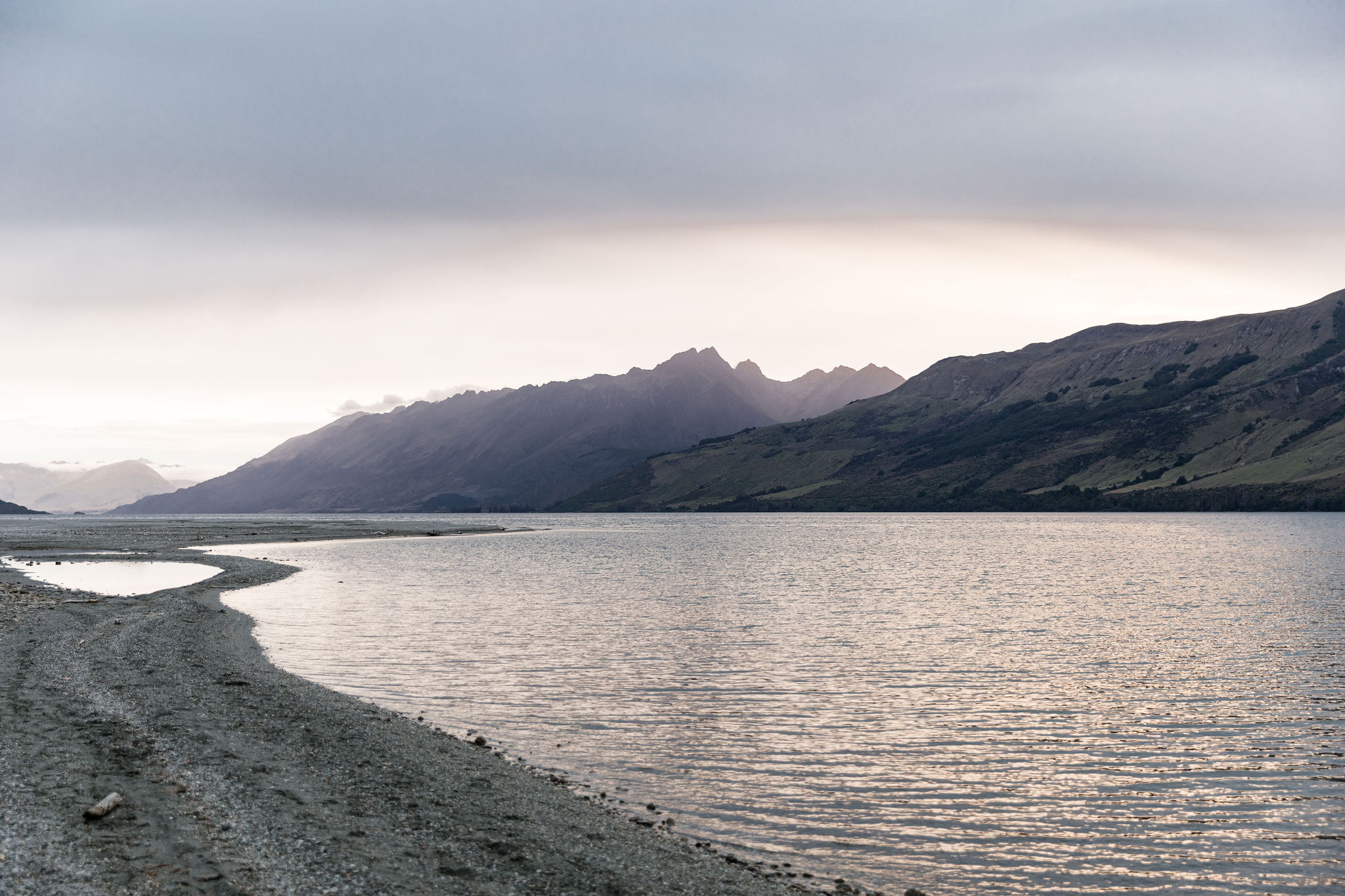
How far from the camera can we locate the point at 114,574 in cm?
9100

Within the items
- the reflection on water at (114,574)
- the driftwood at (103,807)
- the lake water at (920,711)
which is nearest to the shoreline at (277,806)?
the driftwood at (103,807)

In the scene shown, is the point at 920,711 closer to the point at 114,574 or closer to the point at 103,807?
the point at 103,807

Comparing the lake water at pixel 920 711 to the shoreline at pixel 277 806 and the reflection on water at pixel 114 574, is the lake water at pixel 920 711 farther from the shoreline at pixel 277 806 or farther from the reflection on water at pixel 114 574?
the reflection on water at pixel 114 574

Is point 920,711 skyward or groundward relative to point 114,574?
groundward

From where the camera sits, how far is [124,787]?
19578 mm

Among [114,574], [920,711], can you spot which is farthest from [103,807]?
[114,574]

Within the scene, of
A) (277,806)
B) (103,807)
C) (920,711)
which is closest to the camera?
(103,807)

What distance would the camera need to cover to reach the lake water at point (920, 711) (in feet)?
66.5

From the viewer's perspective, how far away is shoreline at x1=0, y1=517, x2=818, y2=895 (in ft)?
51.5

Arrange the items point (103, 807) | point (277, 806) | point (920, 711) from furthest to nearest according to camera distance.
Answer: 1. point (920, 711)
2. point (277, 806)
3. point (103, 807)

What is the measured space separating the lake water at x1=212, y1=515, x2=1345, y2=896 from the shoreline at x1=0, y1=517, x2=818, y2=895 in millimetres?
2653

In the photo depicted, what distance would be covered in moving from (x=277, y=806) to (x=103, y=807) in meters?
3.26

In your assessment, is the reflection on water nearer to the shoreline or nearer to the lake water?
the lake water

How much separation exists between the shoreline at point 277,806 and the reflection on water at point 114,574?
47.0 m
